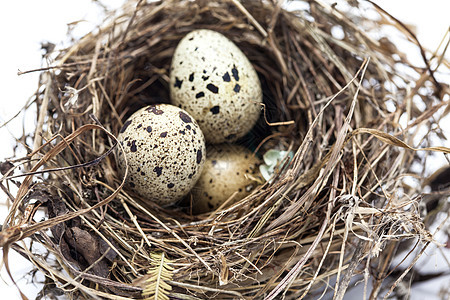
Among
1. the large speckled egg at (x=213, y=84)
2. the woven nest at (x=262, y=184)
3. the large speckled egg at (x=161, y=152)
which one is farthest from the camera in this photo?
the large speckled egg at (x=213, y=84)

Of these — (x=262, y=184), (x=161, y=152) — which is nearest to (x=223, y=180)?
(x=262, y=184)

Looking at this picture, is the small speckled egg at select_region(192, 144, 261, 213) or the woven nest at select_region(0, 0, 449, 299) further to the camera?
the small speckled egg at select_region(192, 144, 261, 213)

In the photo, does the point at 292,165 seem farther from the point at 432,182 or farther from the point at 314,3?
the point at 314,3

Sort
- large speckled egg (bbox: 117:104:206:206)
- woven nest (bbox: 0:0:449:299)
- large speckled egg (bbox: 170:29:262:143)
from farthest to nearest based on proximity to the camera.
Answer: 1. large speckled egg (bbox: 170:29:262:143)
2. large speckled egg (bbox: 117:104:206:206)
3. woven nest (bbox: 0:0:449:299)

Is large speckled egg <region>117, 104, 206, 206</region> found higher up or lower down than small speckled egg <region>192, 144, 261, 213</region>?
higher up

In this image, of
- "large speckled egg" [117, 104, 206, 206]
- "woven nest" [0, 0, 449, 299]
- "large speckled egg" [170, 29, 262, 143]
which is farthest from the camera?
"large speckled egg" [170, 29, 262, 143]
